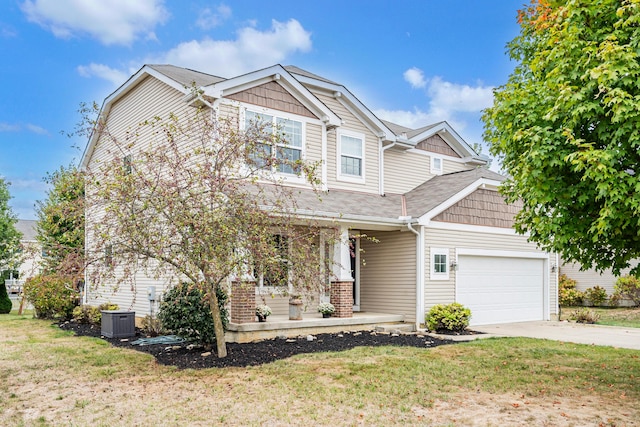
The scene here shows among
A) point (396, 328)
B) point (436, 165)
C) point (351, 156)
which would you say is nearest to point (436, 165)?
point (436, 165)

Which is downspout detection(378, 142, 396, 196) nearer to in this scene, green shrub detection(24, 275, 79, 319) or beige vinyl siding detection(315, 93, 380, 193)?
beige vinyl siding detection(315, 93, 380, 193)

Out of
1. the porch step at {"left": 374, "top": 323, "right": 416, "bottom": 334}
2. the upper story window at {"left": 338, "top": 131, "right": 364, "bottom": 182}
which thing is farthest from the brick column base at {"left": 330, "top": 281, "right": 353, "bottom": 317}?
the upper story window at {"left": 338, "top": 131, "right": 364, "bottom": 182}

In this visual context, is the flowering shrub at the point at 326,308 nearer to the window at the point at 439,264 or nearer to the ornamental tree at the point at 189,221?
the window at the point at 439,264

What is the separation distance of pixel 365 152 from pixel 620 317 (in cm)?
1103

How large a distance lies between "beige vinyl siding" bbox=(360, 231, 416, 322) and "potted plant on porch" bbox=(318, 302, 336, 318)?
2.21 metres

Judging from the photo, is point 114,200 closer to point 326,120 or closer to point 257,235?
point 257,235

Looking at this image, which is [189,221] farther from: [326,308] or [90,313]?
[90,313]

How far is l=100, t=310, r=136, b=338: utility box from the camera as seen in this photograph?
43.4 feet

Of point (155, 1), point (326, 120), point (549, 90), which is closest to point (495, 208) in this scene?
point (326, 120)

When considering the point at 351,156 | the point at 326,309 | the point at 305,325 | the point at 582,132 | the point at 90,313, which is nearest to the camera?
the point at 582,132

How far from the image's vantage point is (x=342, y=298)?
13641 millimetres

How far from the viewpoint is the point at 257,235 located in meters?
8.92

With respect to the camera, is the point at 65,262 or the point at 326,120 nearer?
the point at 65,262

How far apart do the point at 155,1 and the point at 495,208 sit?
13060 mm
